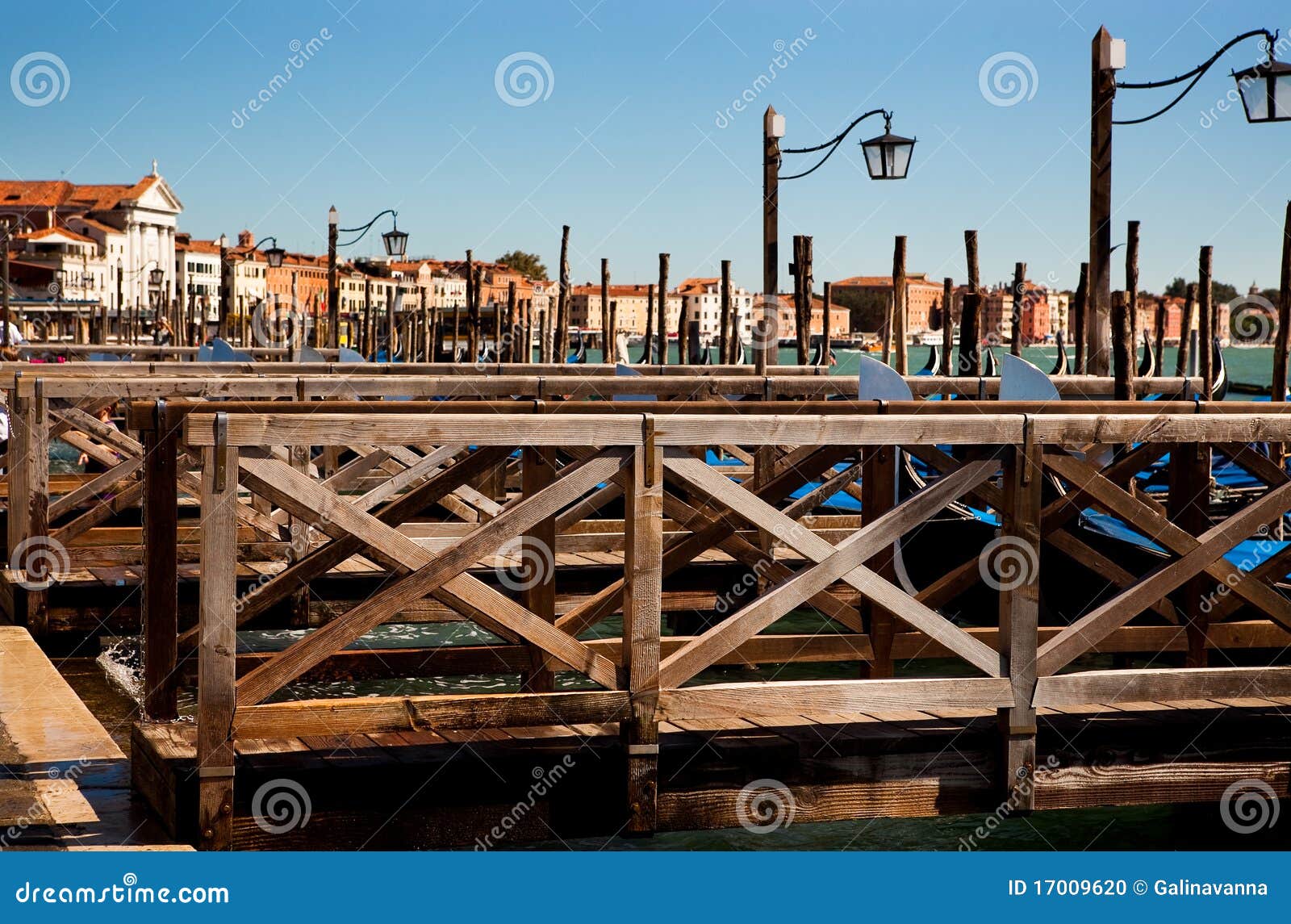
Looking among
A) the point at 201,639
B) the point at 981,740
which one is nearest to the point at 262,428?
the point at 201,639

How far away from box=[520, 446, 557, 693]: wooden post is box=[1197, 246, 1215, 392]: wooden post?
12700mm

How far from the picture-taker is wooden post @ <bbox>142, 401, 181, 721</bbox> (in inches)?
227

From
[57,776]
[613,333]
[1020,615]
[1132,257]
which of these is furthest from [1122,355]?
[613,333]

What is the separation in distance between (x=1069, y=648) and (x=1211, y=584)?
4.20 m

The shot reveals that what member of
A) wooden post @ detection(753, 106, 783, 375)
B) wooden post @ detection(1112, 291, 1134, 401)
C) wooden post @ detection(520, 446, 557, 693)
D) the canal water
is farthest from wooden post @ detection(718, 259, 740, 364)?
wooden post @ detection(520, 446, 557, 693)

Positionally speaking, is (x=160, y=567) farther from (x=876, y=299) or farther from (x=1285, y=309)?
(x=876, y=299)

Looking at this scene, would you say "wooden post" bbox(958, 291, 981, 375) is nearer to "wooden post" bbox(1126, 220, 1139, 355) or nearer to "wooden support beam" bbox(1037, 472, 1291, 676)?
"wooden post" bbox(1126, 220, 1139, 355)

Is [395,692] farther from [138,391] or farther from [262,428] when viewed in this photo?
[262,428]

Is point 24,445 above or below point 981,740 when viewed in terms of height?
above

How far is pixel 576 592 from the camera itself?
1083 centimetres

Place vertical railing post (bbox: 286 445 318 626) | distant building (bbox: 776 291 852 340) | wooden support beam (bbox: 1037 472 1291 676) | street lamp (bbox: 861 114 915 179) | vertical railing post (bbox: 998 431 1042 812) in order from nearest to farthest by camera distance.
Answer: vertical railing post (bbox: 998 431 1042 812) < wooden support beam (bbox: 1037 472 1291 676) < vertical railing post (bbox: 286 445 318 626) < street lamp (bbox: 861 114 915 179) < distant building (bbox: 776 291 852 340)

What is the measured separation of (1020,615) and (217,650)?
2.90 metres

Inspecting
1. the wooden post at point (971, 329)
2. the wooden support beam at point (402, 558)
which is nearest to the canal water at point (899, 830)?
the wooden support beam at point (402, 558)

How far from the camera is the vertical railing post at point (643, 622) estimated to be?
17.9 feet
